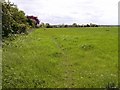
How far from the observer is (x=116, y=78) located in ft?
53.0

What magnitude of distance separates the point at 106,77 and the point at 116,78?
51 cm

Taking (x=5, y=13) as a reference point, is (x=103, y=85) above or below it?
below

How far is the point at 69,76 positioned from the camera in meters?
17.2

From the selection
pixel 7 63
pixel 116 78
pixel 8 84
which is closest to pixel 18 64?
pixel 7 63

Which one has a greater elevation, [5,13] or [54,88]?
[5,13]

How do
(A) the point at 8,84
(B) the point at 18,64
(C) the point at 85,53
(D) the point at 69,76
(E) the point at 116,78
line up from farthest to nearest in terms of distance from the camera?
(C) the point at 85,53
(B) the point at 18,64
(D) the point at 69,76
(E) the point at 116,78
(A) the point at 8,84

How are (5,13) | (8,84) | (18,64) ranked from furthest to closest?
(5,13), (18,64), (8,84)

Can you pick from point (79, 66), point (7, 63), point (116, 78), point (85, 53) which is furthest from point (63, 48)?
point (116, 78)

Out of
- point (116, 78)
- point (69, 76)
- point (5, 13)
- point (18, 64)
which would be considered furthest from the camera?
Answer: point (5, 13)

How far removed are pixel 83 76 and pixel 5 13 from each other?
12499mm

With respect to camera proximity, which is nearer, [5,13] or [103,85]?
[103,85]

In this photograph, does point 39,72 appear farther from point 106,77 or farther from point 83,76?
point 106,77

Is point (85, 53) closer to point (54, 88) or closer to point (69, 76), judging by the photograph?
point (69, 76)

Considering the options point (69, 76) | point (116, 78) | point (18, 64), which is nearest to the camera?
point (116, 78)
